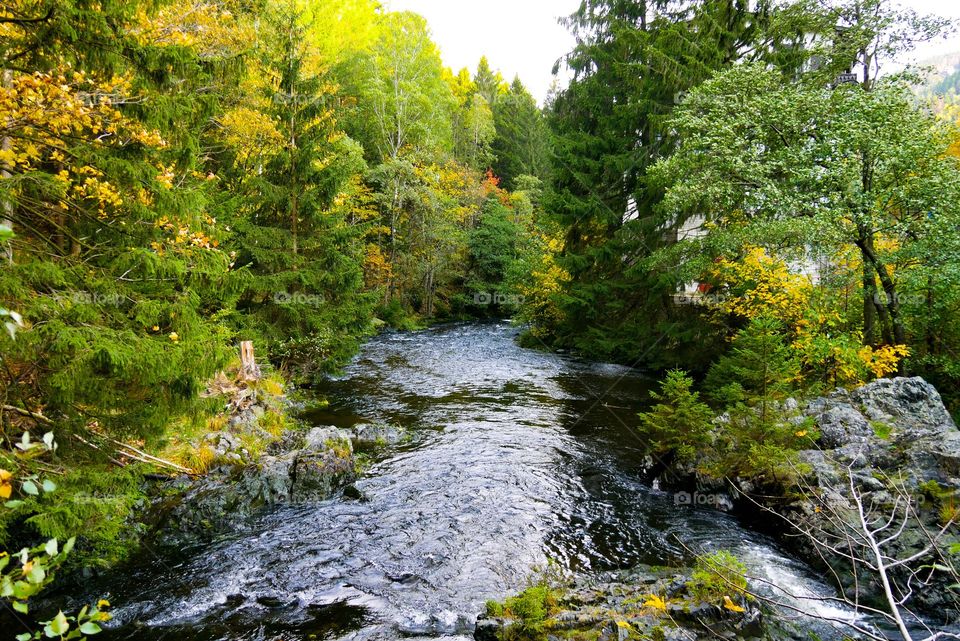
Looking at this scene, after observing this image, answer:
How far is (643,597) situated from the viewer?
518cm

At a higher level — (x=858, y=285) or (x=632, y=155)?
(x=632, y=155)

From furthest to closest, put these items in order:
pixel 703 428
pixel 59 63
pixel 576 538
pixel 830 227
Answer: pixel 830 227 < pixel 703 428 < pixel 576 538 < pixel 59 63

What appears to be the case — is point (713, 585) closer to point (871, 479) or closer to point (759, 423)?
point (871, 479)

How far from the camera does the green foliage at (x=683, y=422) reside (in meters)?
8.82

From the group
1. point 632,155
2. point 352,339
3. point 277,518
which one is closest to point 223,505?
point 277,518

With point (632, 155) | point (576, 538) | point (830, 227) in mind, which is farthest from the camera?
point (632, 155)

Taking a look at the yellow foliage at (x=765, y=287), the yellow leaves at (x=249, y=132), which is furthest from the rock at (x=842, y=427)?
the yellow leaves at (x=249, y=132)

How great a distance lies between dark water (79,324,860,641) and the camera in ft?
18.1

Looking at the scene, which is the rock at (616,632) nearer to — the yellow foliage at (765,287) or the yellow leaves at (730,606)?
the yellow leaves at (730,606)

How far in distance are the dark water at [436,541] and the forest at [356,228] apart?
1.02m

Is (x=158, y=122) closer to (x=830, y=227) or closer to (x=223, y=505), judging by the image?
(x=223, y=505)

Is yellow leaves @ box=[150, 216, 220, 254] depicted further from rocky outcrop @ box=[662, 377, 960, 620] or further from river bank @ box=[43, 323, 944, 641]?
rocky outcrop @ box=[662, 377, 960, 620]

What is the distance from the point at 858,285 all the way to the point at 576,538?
9.04m

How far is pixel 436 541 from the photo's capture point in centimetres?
703
